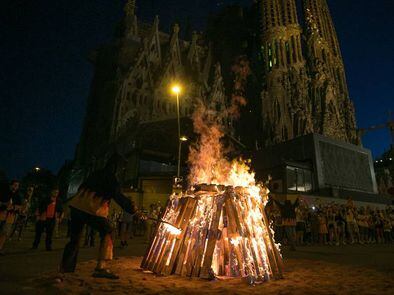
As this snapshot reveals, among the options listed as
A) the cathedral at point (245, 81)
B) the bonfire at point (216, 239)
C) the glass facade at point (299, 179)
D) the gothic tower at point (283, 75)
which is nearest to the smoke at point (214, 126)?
the cathedral at point (245, 81)

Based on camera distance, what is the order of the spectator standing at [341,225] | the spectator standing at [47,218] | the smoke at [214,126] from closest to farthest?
the spectator standing at [47,218]
the spectator standing at [341,225]
the smoke at [214,126]

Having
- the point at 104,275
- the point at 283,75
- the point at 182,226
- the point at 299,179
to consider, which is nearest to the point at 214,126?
the point at 283,75

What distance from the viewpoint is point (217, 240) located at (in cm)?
544

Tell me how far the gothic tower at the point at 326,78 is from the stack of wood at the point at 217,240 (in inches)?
1487

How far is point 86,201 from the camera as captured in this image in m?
5.01

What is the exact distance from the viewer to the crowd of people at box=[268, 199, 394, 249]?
45.6 ft

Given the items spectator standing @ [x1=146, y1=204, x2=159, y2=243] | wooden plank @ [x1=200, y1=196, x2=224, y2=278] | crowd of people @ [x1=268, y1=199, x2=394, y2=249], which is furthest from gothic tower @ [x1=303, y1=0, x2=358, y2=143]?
wooden plank @ [x1=200, y1=196, x2=224, y2=278]

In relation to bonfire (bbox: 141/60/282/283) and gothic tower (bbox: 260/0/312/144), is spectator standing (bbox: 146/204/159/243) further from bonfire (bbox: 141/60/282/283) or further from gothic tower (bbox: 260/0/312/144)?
gothic tower (bbox: 260/0/312/144)

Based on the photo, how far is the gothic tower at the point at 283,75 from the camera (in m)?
38.4

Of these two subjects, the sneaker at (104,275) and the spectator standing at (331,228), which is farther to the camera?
the spectator standing at (331,228)

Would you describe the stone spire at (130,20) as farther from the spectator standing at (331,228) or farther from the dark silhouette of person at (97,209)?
the dark silhouette of person at (97,209)

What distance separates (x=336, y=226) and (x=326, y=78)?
3541 cm

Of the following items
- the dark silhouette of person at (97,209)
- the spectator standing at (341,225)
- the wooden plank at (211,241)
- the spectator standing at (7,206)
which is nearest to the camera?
the dark silhouette of person at (97,209)

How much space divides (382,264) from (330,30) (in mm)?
52941
